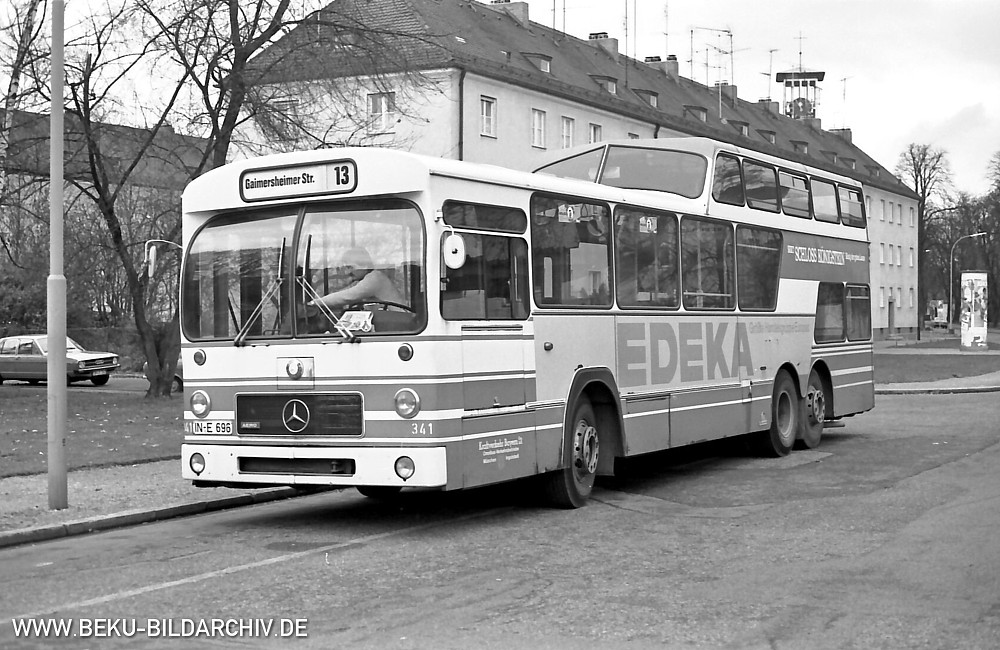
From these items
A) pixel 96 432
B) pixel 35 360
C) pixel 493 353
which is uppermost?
pixel 493 353

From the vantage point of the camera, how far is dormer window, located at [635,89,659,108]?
6706cm

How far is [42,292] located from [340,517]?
42826 mm

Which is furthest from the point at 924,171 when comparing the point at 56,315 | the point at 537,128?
the point at 56,315

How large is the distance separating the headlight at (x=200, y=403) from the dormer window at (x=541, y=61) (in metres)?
47.1

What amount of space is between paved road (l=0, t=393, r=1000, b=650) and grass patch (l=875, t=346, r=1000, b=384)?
24.3 m

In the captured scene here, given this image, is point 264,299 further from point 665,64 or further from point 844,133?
point 844,133

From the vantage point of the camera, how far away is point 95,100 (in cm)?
2580

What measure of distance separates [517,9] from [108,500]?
53.2 meters

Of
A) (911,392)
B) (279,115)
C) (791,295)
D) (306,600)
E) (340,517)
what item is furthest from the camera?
(911,392)

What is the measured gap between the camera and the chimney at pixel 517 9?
62.3 m

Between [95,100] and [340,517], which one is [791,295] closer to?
[340,517]

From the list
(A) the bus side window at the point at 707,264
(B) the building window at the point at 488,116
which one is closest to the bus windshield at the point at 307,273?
(A) the bus side window at the point at 707,264

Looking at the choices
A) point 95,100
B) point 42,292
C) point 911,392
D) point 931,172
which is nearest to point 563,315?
point 95,100

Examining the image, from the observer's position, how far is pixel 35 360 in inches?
1663
